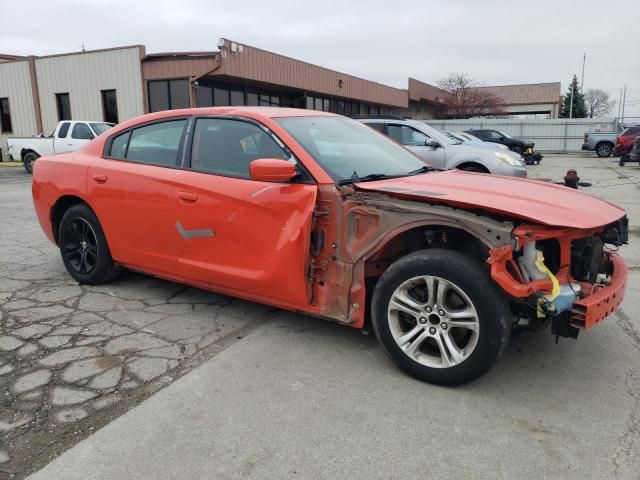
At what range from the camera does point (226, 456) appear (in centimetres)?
248

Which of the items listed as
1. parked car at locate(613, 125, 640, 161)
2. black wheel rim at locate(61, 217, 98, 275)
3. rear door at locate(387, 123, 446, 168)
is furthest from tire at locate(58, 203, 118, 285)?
parked car at locate(613, 125, 640, 161)

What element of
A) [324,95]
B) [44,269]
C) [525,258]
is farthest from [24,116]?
[525,258]

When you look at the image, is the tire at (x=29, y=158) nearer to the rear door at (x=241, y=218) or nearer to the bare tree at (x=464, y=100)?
the rear door at (x=241, y=218)

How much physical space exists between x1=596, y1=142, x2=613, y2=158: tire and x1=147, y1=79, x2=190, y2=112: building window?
19546 mm

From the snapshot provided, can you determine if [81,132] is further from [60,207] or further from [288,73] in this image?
[60,207]

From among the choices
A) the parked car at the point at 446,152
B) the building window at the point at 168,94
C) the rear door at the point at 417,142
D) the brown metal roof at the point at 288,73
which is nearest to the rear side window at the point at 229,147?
the parked car at the point at 446,152

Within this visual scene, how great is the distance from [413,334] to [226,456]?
1.25 m

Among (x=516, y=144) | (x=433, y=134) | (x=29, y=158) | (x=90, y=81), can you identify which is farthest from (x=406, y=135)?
(x=90, y=81)

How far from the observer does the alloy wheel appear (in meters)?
2.96

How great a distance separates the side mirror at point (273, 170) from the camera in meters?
3.32

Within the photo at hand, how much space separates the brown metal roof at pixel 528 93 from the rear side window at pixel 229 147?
52.8 metres

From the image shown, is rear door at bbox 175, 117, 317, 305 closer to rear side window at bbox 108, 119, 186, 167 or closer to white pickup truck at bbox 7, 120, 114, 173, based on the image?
rear side window at bbox 108, 119, 186, 167

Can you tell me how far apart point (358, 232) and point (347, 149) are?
0.89 metres

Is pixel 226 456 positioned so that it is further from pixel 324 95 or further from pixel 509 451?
pixel 324 95
